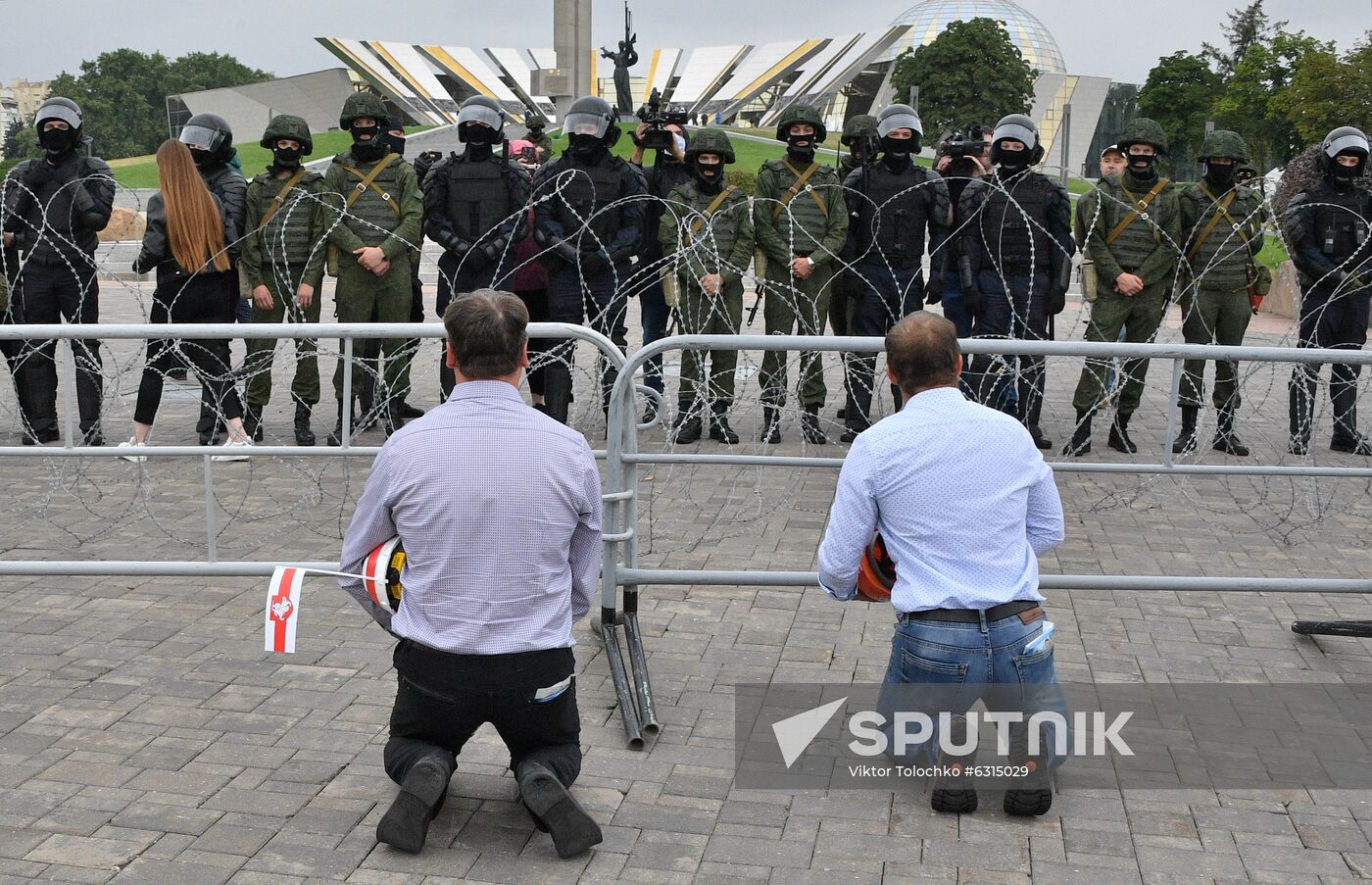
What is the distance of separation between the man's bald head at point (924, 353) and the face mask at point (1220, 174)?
5.89 meters

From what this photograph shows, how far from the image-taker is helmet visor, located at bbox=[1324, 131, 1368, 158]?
9.06m

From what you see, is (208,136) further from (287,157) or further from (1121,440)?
(1121,440)

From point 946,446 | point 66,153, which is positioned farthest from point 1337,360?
point 66,153

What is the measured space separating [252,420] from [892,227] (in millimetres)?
4112

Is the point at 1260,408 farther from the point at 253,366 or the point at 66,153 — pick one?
the point at 66,153

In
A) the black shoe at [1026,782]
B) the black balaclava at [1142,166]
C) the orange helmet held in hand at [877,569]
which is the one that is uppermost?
the black balaclava at [1142,166]

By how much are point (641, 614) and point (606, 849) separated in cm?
202

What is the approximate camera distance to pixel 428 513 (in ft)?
12.1

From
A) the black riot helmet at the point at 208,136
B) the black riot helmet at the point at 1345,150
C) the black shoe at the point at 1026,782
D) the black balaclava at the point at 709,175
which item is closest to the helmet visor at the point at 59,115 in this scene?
the black riot helmet at the point at 208,136

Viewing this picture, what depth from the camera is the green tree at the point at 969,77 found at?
65.8 metres

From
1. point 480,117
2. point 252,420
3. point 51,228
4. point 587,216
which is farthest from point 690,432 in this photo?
point 51,228

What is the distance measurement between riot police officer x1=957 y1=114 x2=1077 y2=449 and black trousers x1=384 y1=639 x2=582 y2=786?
5.63 metres

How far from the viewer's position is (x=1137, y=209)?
9.19 meters

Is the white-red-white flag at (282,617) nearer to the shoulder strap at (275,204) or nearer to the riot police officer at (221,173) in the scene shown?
the riot police officer at (221,173)
